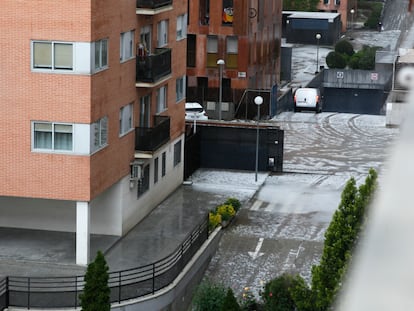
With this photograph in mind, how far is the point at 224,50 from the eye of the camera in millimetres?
45344

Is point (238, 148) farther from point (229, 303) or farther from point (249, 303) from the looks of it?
point (229, 303)

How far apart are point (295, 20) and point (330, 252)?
183 ft

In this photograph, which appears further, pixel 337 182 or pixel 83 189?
pixel 337 182

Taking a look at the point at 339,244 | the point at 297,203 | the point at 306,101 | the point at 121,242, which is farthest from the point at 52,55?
the point at 306,101

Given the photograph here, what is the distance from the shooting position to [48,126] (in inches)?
829

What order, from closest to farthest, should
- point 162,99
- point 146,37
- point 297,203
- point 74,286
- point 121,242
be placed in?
point 74,286, point 121,242, point 146,37, point 162,99, point 297,203

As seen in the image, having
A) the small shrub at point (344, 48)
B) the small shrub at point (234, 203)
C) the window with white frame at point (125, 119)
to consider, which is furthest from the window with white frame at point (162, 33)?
the small shrub at point (344, 48)

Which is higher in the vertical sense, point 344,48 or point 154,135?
point 154,135

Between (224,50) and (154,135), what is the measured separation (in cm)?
2012

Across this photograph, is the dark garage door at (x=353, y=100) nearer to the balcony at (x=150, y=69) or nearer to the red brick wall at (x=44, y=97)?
the balcony at (x=150, y=69)

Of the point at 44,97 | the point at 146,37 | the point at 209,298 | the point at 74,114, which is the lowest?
the point at 209,298

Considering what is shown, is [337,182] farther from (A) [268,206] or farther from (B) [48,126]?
(B) [48,126]

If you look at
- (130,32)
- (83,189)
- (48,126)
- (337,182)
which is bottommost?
(337,182)

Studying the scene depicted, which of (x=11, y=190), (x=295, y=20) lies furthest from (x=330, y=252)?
(x=295, y=20)
